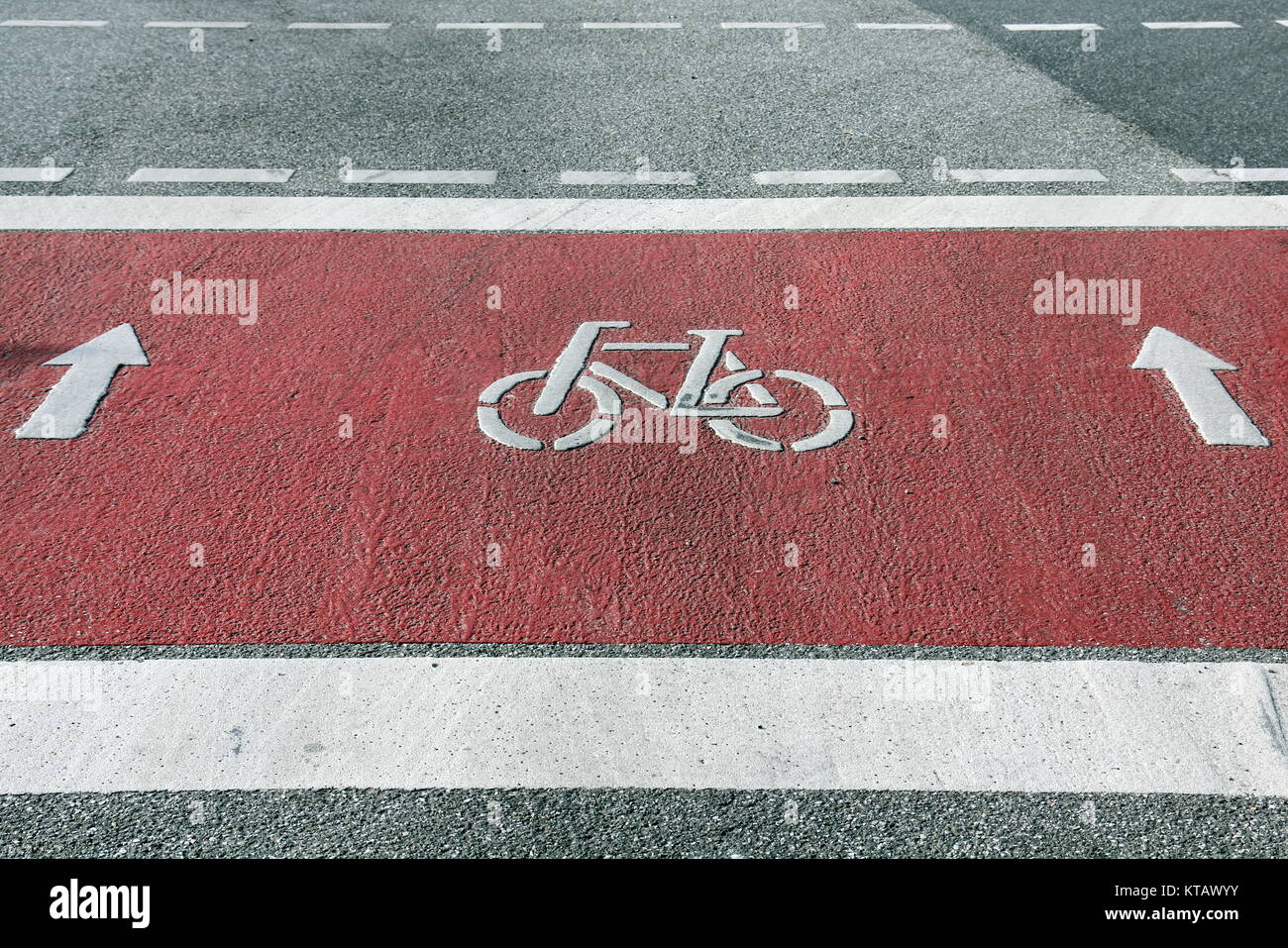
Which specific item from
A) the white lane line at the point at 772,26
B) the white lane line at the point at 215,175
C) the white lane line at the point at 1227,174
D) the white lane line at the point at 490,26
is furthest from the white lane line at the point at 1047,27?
the white lane line at the point at 215,175

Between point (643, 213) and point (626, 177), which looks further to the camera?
point (626, 177)

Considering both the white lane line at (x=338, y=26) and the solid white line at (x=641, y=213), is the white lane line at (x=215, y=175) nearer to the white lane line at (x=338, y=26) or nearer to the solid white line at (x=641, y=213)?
the solid white line at (x=641, y=213)

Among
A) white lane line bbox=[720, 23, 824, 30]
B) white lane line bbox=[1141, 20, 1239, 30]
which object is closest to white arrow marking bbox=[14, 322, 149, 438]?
white lane line bbox=[720, 23, 824, 30]

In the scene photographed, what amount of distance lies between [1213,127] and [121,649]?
8.41 m

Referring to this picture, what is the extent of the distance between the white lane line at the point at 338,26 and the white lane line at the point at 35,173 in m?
3.92

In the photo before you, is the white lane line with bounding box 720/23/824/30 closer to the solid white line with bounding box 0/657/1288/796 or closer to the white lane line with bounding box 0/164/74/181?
the white lane line with bounding box 0/164/74/181

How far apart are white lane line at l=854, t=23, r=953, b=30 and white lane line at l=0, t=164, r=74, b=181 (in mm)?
7245

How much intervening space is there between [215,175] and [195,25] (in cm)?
435

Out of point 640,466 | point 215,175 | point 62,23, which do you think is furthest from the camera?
point 62,23

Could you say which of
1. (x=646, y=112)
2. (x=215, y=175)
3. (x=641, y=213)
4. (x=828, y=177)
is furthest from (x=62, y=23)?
(x=828, y=177)

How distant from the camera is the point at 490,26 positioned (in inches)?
452

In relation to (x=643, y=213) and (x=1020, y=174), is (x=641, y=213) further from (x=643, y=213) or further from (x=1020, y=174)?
(x=1020, y=174)

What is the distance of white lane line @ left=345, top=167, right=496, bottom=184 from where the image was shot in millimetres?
8039

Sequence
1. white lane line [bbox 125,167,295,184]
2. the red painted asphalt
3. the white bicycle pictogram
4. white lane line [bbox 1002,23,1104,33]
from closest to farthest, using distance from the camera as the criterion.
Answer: the red painted asphalt < the white bicycle pictogram < white lane line [bbox 125,167,295,184] < white lane line [bbox 1002,23,1104,33]
